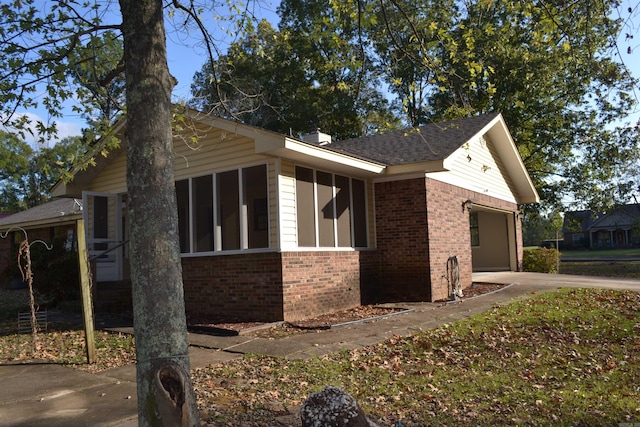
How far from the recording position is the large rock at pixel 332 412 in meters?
3.78

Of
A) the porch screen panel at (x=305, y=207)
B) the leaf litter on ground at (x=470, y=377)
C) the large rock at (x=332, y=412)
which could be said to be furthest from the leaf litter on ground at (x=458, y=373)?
the porch screen panel at (x=305, y=207)

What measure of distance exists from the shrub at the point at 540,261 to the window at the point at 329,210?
1074cm

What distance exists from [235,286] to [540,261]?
14.3 metres

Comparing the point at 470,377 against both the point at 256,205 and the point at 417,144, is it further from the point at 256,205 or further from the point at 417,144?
the point at 417,144

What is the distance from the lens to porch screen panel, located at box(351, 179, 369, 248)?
1245 cm

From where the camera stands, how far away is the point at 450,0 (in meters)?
7.08

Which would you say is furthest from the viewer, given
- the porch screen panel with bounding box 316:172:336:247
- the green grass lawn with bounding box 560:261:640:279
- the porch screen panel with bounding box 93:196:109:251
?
the green grass lawn with bounding box 560:261:640:279

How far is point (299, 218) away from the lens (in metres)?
10.6

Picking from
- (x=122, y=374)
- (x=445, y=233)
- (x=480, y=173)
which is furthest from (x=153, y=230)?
(x=480, y=173)

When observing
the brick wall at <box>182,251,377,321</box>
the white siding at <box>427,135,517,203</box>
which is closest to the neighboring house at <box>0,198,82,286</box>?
the brick wall at <box>182,251,377,321</box>

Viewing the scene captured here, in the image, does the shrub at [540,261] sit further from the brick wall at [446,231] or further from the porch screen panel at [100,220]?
the porch screen panel at [100,220]

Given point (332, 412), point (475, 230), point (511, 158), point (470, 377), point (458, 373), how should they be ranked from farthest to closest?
point (475, 230)
point (511, 158)
point (458, 373)
point (470, 377)
point (332, 412)

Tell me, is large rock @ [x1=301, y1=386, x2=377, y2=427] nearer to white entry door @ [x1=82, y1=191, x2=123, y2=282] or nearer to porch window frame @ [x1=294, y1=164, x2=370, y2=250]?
porch window frame @ [x1=294, y1=164, x2=370, y2=250]

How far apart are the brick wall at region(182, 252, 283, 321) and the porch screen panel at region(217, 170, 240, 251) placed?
0.37 metres
